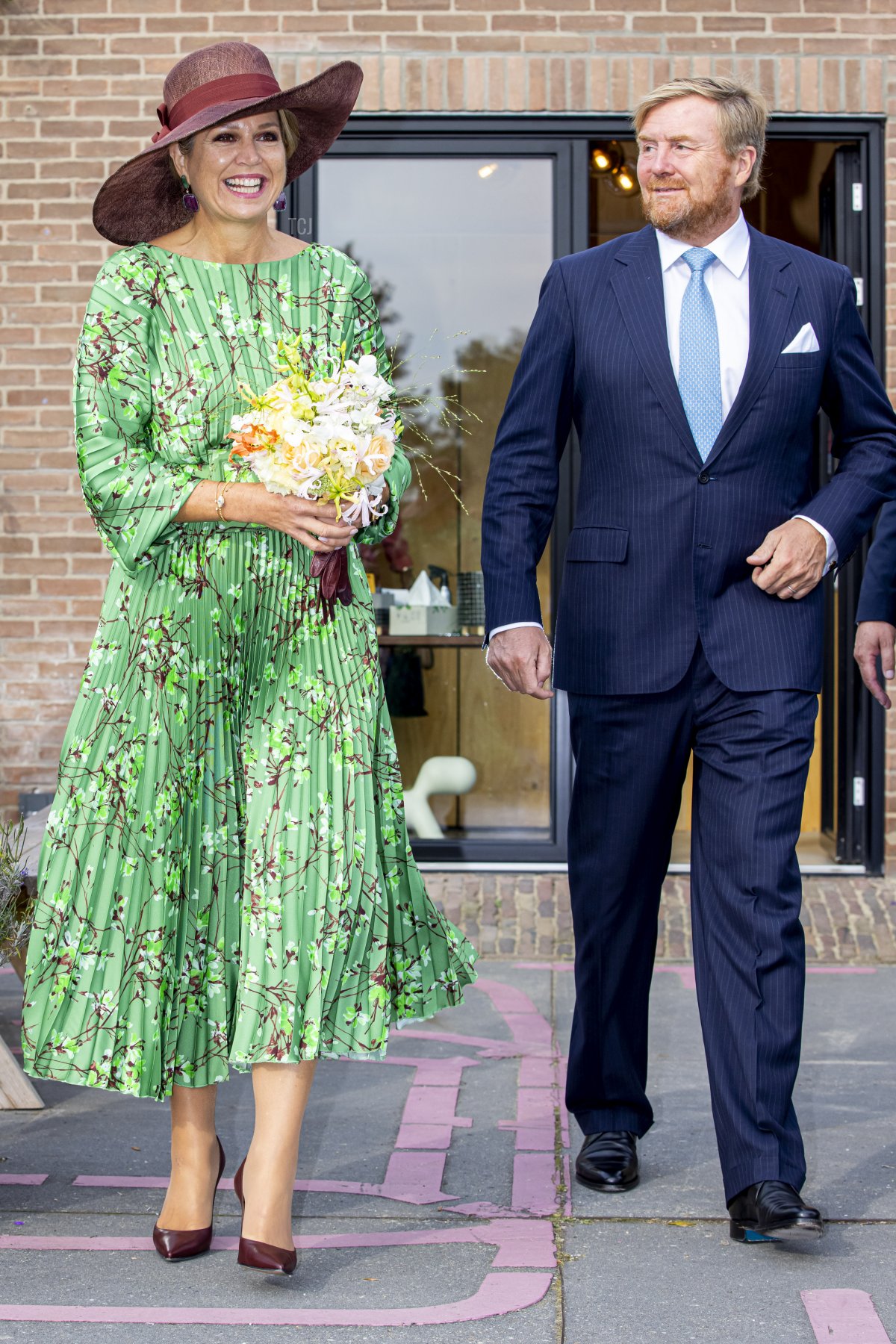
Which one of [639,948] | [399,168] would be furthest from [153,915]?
[399,168]

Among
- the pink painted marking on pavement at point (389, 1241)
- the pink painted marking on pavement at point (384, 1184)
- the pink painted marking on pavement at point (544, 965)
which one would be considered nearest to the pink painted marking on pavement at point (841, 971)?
the pink painted marking on pavement at point (544, 965)

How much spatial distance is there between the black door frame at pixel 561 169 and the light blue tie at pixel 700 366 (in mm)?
2892

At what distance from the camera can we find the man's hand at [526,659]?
349cm

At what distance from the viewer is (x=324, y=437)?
2889 mm

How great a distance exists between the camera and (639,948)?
3.63 m

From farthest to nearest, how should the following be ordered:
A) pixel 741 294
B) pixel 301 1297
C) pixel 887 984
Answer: pixel 887 984, pixel 741 294, pixel 301 1297

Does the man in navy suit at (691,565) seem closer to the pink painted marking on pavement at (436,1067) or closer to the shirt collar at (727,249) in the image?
the shirt collar at (727,249)

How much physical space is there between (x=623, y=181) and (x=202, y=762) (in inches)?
176

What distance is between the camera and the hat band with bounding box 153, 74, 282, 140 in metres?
3.10

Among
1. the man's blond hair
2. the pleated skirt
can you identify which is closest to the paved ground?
the pleated skirt

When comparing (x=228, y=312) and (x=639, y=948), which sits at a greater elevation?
(x=228, y=312)

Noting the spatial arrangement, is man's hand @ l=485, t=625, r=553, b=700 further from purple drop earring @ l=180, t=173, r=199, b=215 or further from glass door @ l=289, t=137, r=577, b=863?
glass door @ l=289, t=137, r=577, b=863

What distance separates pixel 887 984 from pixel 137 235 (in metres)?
A: 3.59

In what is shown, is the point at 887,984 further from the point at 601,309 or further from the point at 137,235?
the point at 137,235
